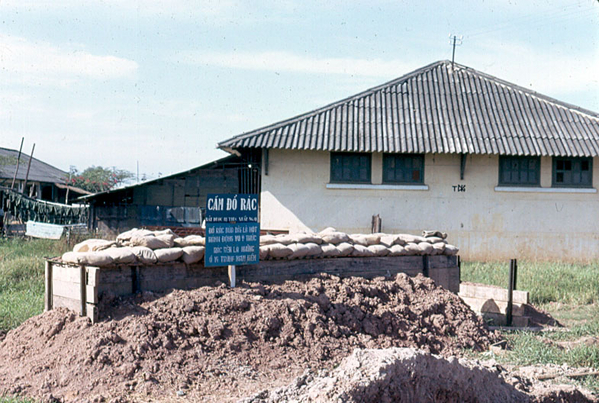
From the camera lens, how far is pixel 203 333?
590cm

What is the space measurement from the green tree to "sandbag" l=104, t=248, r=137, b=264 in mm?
30742

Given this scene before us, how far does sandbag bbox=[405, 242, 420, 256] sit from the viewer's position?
845cm

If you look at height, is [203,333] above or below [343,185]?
below

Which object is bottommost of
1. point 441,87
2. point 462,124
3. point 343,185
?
point 343,185

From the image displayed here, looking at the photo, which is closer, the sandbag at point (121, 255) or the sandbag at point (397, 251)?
the sandbag at point (121, 255)

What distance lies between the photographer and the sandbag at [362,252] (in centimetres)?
796

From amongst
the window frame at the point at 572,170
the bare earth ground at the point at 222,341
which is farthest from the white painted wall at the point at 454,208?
the bare earth ground at the point at 222,341

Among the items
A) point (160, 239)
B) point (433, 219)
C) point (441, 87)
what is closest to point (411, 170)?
point (433, 219)

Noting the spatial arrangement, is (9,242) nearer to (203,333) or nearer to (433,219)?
(433,219)

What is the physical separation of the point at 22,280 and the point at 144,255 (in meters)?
5.29

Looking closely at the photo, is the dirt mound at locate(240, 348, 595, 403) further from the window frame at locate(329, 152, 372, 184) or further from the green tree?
the green tree

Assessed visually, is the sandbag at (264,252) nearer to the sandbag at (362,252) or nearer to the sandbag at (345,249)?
the sandbag at (345,249)

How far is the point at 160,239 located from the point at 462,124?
1115 centimetres

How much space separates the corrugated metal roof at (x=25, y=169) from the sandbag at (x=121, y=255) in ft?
93.8
